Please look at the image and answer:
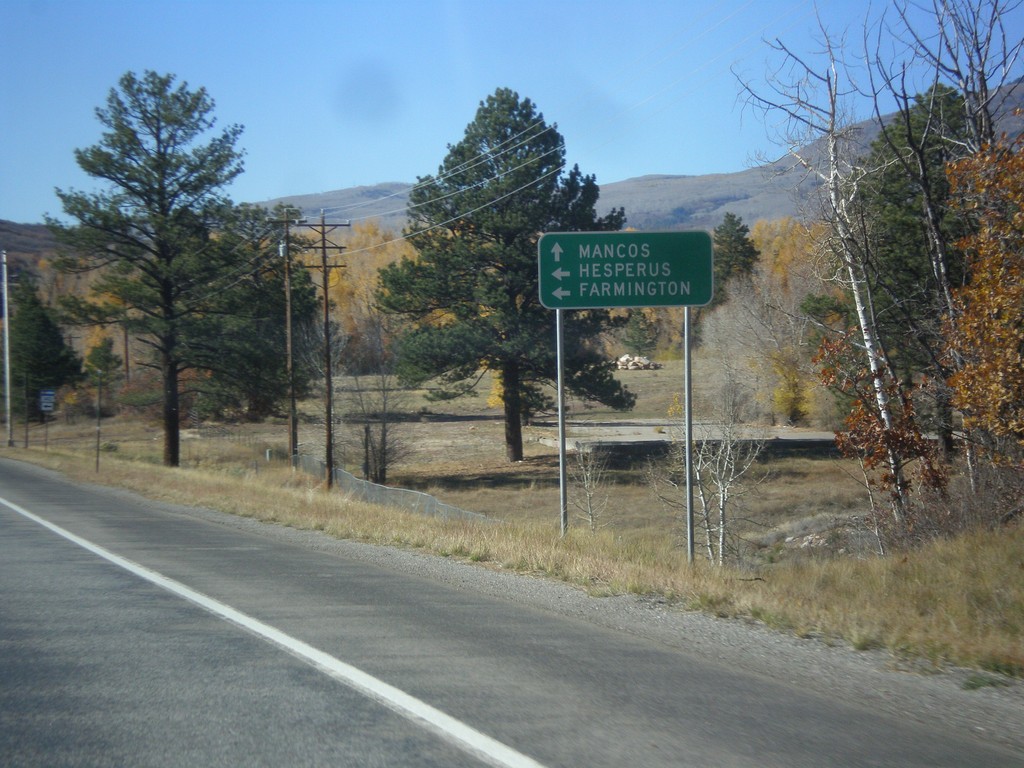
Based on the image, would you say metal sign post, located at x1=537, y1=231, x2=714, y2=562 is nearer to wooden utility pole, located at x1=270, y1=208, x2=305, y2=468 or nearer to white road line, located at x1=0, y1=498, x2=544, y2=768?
white road line, located at x1=0, y1=498, x2=544, y2=768

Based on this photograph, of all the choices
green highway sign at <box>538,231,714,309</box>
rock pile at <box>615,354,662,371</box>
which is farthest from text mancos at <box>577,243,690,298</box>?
rock pile at <box>615,354,662,371</box>

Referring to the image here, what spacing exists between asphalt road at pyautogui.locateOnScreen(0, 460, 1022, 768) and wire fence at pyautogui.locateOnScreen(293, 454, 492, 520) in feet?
27.2

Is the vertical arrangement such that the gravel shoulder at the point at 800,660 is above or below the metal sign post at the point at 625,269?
below

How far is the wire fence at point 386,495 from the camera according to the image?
20042mm

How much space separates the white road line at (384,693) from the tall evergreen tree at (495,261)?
108ft

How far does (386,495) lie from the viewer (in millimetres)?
27281

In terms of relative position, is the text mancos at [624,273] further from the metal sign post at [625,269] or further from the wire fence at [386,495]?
the wire fence at [386,495]

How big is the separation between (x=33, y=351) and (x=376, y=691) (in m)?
71.6

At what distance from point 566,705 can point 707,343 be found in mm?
49686

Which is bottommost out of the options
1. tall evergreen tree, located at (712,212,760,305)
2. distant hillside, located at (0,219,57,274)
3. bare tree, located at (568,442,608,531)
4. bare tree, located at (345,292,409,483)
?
bare tree, located at (568,442,608,531)

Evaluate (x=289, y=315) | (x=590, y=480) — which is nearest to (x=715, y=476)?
(x=590, y=480)

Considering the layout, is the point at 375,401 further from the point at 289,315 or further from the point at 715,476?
the point at 715,476

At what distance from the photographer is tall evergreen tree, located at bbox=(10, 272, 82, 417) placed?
223 feet

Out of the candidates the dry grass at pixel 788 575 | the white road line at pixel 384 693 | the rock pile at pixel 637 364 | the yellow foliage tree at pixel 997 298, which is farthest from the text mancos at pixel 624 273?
the rock pile at pixel 637 364
